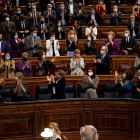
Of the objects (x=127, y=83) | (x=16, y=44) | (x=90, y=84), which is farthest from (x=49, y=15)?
(x=127, y=83)

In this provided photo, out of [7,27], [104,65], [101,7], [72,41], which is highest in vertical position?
[101,7]

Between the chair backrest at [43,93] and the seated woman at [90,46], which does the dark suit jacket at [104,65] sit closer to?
the seated woman at [90,46]

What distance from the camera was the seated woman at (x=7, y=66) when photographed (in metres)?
8.01

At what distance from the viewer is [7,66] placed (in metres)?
8.03

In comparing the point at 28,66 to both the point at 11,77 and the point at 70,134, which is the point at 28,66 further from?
the point at 70,134

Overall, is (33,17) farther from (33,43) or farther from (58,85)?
(58,85)

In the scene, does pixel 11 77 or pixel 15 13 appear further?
pixel 15 13

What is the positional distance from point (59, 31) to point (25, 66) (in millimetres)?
1931

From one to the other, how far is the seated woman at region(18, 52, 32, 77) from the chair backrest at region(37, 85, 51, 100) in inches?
20.7

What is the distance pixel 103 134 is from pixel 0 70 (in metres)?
2.68

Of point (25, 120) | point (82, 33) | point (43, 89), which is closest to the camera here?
point (25, 120)

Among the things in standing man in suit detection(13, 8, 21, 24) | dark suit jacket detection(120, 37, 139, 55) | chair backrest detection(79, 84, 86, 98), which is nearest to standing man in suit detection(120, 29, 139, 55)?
dark suit jacket detection(120, 37, 139, 55)

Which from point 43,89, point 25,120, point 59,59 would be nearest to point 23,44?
point 59,59

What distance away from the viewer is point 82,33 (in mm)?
10320
